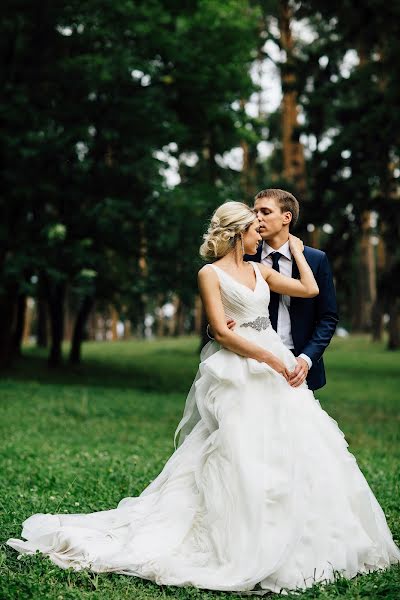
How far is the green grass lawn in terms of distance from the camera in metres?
5.09

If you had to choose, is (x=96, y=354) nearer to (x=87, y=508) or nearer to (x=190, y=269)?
(x=190, y=269)

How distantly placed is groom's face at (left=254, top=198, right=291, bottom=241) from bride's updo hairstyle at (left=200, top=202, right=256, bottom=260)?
20 centimetres

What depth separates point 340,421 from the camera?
16000 millimetres

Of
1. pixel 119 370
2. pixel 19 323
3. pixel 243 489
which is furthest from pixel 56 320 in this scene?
pixel 243 489

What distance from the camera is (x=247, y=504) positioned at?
5.20m

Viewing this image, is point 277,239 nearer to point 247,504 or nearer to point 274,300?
point 274,300

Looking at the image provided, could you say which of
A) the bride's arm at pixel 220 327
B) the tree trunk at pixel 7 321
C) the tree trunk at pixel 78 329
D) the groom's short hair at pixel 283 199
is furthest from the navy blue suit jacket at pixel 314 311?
the tree trunk at pixel 78 329

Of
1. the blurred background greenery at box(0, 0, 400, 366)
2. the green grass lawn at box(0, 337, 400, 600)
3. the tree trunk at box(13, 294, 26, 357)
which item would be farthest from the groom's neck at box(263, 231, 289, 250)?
the tree trunk at box(13, 294, 26, 357)

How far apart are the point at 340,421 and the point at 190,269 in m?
6.90

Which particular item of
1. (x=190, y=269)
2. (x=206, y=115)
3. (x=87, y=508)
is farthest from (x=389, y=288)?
(x=87, y=508)

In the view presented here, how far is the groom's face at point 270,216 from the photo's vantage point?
5.74 m

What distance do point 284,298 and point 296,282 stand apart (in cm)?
30

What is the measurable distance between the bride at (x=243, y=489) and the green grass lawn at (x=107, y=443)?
17 cm

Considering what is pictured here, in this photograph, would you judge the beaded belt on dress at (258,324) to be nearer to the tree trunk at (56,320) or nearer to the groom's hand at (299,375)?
the groom's hand at (299,375)
